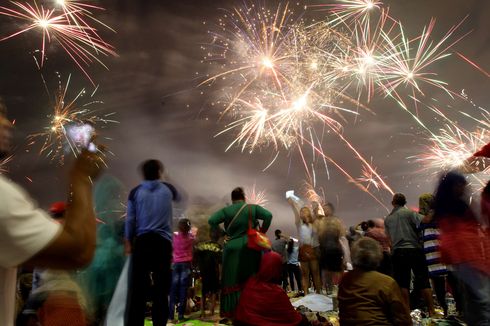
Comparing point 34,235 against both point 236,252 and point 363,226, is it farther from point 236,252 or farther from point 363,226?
point 363,226

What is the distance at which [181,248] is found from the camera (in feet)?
26.8

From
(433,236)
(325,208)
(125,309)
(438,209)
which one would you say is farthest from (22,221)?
(325,208)

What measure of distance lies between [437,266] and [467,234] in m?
3.10

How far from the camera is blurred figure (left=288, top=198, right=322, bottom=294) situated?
32.1 ft

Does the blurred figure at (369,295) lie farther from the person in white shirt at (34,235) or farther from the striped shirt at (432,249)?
the person in white shirt at (34,235)

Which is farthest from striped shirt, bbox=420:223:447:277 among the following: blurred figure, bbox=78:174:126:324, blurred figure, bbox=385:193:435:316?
blurred figure, bbox=78:174:126:324

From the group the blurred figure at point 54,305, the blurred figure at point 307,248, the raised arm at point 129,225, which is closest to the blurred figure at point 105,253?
the raised arm at point 129,225

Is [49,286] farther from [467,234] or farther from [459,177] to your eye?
[459,177]

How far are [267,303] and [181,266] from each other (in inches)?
124

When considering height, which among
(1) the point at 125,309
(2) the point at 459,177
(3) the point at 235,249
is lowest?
(1) the point at 125,309

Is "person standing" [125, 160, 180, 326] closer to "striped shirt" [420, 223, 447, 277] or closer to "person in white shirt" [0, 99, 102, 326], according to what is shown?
"person in white shirt" [0, 99, 102, 326]

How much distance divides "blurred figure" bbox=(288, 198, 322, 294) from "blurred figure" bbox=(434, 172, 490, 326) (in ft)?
18.3

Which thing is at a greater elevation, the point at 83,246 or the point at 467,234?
the point at 467,234

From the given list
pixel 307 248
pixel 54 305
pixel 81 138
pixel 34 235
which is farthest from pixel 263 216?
pixel 34 235
